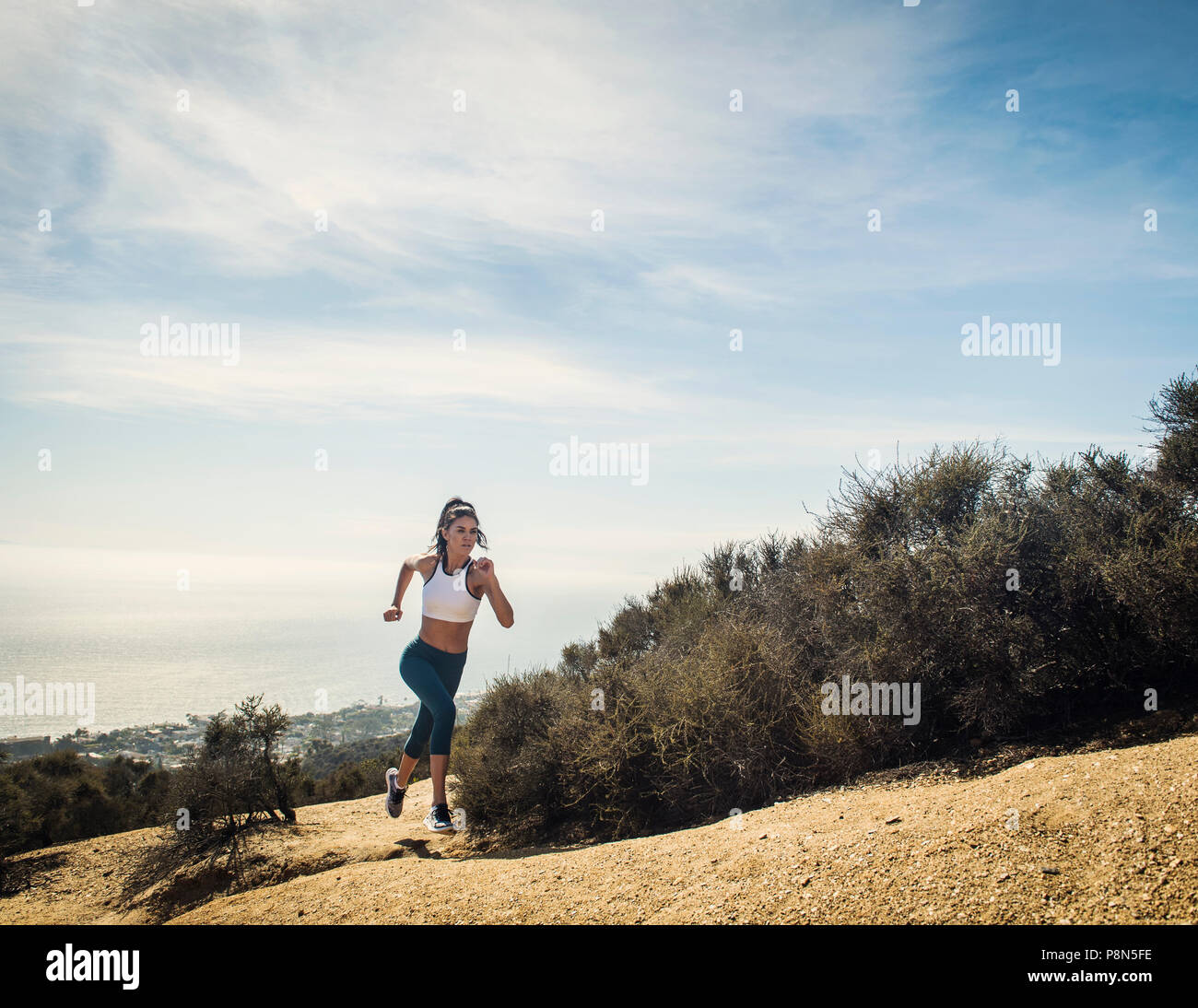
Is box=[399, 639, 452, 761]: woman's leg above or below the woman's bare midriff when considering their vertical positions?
below

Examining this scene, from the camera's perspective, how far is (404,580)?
20.3ft

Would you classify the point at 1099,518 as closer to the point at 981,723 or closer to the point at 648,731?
the point at 981,723

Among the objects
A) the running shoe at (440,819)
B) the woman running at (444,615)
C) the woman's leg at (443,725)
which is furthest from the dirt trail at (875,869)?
the woman running at (444,615)

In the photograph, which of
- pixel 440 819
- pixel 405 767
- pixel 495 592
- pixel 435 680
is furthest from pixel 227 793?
pixel 495 592

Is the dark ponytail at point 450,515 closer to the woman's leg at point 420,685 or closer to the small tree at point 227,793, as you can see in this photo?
the woman's leg at point 420,685

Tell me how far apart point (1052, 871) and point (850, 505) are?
20.0 ft

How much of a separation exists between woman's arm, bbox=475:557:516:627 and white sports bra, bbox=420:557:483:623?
0.50 ft

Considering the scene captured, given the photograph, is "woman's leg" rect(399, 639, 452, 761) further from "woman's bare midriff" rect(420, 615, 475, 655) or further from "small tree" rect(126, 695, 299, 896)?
"small tree" rect(126, 695, 299, 896)

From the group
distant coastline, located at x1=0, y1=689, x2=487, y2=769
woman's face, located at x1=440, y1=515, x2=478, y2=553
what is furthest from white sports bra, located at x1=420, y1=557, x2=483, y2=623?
distant coastline, located at x1=0, y1=689, x2=487, y2=769

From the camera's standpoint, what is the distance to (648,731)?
717cm

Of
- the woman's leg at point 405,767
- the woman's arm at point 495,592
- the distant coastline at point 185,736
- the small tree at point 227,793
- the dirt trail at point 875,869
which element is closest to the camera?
the dirt trail at point 875,869

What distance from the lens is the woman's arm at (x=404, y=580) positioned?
6037 mm

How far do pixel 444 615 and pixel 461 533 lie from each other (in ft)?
2.49

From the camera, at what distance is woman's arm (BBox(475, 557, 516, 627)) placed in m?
5.93
